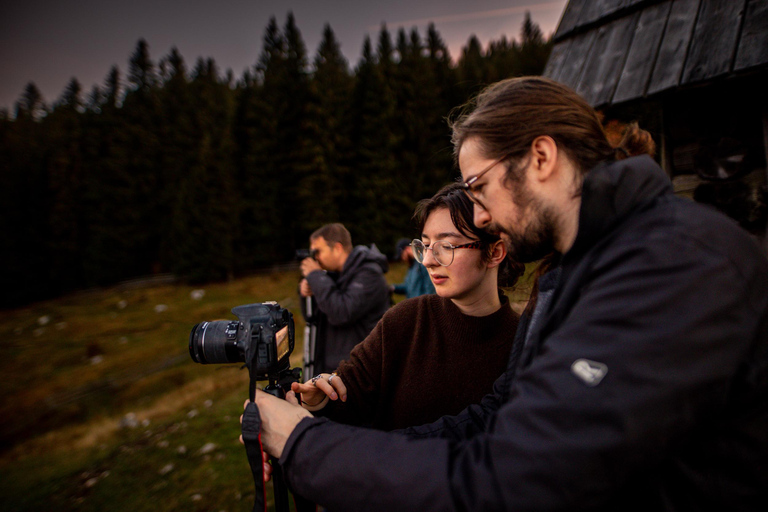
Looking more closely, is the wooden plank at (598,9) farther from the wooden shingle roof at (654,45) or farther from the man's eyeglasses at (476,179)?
the man's eyeglasses at (476,179)

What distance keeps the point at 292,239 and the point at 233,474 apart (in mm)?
24639

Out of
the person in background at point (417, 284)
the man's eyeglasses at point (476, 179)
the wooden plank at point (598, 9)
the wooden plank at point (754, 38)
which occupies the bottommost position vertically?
the person in background at point (417, 284)

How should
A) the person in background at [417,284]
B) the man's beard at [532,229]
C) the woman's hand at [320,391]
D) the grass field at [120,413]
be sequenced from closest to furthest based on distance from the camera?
1. the man's beard at [532,229]
2. the woman's hand at [320,391]
3. the grass field at [120,413]
4. the person in background at [417,284]

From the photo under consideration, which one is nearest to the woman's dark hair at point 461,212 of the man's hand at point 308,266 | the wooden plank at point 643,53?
the wooden plank at point 643,53

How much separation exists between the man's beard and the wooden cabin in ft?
7.68

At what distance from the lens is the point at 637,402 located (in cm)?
85

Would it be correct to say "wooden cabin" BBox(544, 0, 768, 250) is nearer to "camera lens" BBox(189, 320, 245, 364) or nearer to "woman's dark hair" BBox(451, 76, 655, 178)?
"woman's dark hair" BBox(451, 76, 655, 178)

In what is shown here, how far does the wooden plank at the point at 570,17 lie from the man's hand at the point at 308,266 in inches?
147

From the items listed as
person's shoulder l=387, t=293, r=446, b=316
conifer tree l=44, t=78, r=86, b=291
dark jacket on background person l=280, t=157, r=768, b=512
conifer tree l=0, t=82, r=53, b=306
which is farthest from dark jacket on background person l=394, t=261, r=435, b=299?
conifer tree l=0, t=82, r=53, b=306

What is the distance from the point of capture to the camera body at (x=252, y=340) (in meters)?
1.58

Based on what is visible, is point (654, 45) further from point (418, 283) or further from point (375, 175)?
point (375, 175)

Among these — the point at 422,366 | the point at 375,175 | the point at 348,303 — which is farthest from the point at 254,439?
the point at 375,175

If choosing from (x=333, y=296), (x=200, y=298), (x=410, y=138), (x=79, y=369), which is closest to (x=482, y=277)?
(x=333, y=296)

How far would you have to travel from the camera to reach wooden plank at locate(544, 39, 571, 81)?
389 centimetres
